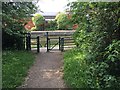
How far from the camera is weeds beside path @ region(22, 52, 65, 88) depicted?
8598 mm

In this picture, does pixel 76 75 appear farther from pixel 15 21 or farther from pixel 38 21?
pixel 38 21

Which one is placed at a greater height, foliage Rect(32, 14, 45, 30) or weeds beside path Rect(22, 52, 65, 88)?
foliage Rect(32, 14, 45, 30)

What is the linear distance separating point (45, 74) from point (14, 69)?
115cm

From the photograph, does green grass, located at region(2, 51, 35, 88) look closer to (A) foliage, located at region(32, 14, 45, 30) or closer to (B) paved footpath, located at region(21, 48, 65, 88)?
(B) paved footpath, located at region(21, 48, 65, 88)

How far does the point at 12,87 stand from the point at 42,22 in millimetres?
18422

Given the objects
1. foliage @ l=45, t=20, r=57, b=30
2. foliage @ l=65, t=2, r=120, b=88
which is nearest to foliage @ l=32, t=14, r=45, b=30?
foliage @ l=45, t=20, r=57, b=30

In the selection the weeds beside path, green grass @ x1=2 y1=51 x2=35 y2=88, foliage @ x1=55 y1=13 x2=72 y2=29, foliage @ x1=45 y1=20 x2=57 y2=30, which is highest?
foliage @ x1=55 y1=13 x2=72 y2=29

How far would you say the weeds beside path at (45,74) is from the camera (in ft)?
28.2

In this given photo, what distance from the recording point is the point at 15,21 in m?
15.0

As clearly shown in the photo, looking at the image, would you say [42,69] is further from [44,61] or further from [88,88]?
[88,88]

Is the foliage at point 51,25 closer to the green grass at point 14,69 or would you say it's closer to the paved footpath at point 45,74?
the paved footpath at point 45,74

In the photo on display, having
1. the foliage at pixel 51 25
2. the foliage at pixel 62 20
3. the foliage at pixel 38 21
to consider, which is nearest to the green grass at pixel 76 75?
the foliage at pixel 62 20

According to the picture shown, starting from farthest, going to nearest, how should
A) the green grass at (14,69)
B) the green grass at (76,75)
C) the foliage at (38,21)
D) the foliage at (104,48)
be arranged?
1. the foliage at (38,21)
2. the green grass at (14,69)
3. the green grass at (76,75)
4. the foliage at (104,48)

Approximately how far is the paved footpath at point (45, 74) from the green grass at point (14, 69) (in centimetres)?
22
